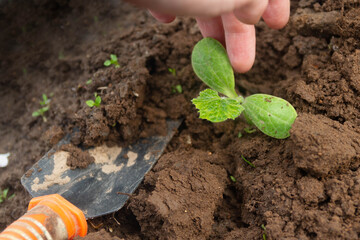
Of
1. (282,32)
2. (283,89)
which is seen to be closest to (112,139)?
(283,89)

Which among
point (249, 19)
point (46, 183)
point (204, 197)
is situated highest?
point (249, 19)

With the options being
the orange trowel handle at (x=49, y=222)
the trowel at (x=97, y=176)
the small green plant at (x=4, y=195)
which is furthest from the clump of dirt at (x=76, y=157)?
the small green plant at (x=4, y=195)

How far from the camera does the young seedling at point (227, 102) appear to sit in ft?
5.38

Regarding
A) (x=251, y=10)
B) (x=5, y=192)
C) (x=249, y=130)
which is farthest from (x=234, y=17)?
(x=5, y=192)

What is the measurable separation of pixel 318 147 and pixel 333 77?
54cm

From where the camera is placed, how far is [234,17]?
167 cm

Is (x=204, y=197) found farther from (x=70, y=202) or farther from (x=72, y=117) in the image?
(x=72, y=117)

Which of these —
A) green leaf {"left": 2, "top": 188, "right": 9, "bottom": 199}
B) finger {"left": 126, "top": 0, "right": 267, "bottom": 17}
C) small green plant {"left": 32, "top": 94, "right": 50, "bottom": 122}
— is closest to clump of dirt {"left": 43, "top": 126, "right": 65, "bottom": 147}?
small green plant {"left": 32, "top": 94, "right": 50, "bottom": 122}

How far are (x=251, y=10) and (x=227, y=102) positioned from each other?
1.85 feet

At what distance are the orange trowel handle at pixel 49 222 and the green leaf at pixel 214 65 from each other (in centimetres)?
104

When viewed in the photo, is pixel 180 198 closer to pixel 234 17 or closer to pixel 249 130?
pixel 249 130

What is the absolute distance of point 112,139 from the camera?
81.7 inches

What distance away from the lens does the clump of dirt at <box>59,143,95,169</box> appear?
6.35ft

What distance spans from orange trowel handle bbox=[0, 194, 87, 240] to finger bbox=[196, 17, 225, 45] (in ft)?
4.11
